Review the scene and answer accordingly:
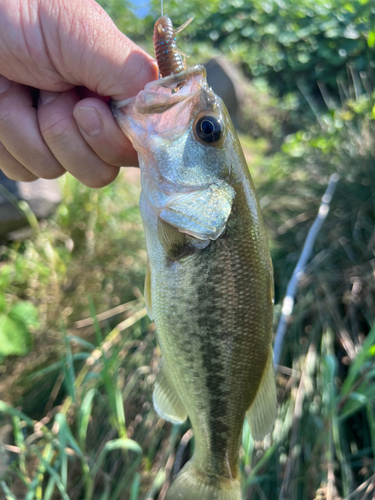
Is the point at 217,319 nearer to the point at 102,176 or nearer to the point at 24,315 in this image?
the point at 102,176

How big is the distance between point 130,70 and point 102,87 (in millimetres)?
111

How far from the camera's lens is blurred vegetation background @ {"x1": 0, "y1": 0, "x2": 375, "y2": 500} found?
1.65m

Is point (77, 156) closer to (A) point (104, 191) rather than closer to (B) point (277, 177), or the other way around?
(A) point (104, 191)

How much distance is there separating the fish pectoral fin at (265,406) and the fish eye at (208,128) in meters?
0.72

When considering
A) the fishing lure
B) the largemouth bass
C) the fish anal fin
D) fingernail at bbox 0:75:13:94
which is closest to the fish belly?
the largemouth bass

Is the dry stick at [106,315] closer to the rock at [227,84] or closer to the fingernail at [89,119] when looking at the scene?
the fingernail at [89,119]

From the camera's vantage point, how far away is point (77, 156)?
4.27 feet

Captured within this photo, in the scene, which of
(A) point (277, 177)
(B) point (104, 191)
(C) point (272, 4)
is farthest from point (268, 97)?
(B) point (104, 191)

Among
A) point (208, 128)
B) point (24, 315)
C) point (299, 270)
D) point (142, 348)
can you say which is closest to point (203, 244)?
point (208, 128)

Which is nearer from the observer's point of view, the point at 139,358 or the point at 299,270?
the point at 139,358

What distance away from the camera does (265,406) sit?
114 cm

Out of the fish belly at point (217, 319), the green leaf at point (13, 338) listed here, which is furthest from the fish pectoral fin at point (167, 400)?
the green leaf at point (13, 338)

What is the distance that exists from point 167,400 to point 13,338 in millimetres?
1331

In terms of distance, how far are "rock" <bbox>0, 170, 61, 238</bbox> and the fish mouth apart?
2.08m
